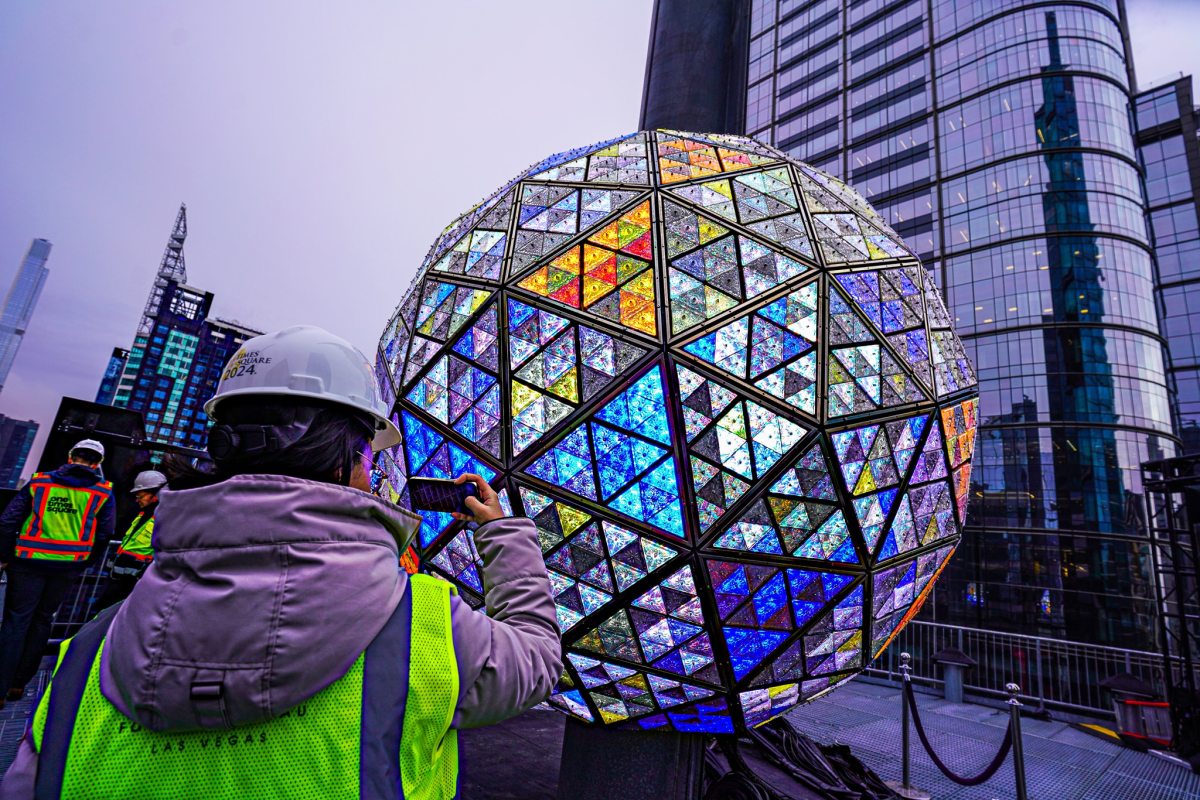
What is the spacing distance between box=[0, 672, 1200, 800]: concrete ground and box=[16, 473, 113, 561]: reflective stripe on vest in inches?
42.9

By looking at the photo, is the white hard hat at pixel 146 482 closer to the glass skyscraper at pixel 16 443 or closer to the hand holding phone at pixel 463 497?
the hand holding phone at pixel 463 497

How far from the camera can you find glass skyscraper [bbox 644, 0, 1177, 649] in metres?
22.7

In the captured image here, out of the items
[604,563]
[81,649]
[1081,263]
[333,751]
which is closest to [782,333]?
[604,563]

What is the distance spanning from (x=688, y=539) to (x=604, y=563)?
357 mm

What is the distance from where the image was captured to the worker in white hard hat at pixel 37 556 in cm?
422

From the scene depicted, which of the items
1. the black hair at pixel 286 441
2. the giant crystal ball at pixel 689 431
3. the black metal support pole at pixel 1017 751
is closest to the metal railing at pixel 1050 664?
the black metal support pole at pixel 1017 751

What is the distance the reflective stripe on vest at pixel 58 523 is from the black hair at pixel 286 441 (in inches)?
179

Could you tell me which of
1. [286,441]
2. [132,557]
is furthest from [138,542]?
[286,441]

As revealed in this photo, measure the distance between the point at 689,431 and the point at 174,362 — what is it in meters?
111

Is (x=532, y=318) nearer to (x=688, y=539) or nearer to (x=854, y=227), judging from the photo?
(x=688, y=539)

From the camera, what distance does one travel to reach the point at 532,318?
99.7 inches

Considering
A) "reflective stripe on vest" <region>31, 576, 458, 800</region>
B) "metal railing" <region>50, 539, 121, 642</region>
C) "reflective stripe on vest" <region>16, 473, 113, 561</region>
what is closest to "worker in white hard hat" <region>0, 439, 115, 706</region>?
"reflective stripe on vest" <region>16, 473, 113, 561</region>

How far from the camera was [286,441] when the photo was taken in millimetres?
1087

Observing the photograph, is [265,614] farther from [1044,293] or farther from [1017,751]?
[1044,293]
